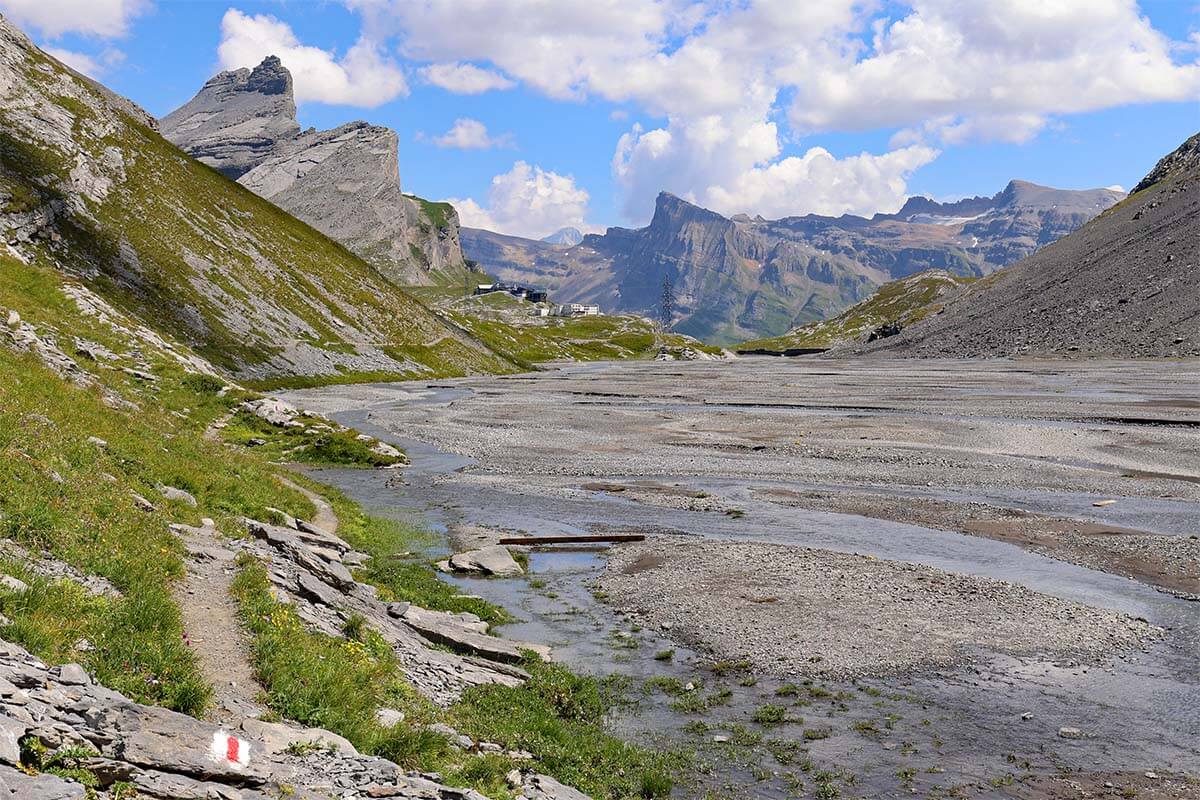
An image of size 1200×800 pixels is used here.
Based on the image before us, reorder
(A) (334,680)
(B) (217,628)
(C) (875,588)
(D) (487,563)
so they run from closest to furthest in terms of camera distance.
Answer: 1. (A) (334,680)
2. (B) (217,628)
3. (C) (875,588)
4. (D) (487,563)

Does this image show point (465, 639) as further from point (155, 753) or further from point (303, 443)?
point (303, 443)

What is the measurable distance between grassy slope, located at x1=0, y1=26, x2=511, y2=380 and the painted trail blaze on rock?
9422cm

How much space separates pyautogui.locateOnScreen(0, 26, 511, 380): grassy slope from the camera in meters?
99.4

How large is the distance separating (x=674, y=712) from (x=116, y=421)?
2303 centimetres

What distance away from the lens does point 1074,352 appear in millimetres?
165500

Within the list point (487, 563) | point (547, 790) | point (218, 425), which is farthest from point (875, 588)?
point (218, 425)

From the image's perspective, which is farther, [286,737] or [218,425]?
[218,425]

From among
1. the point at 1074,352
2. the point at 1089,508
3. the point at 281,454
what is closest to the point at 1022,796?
the point at 1089,508

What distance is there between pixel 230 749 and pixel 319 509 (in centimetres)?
2724

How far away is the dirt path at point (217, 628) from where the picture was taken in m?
13.0

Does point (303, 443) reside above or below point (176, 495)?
below

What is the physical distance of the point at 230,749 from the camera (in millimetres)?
10781

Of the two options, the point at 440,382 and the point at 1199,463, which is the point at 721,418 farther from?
the point at 440,382

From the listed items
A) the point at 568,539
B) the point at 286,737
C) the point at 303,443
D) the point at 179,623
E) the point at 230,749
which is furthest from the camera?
the point at 303,443
